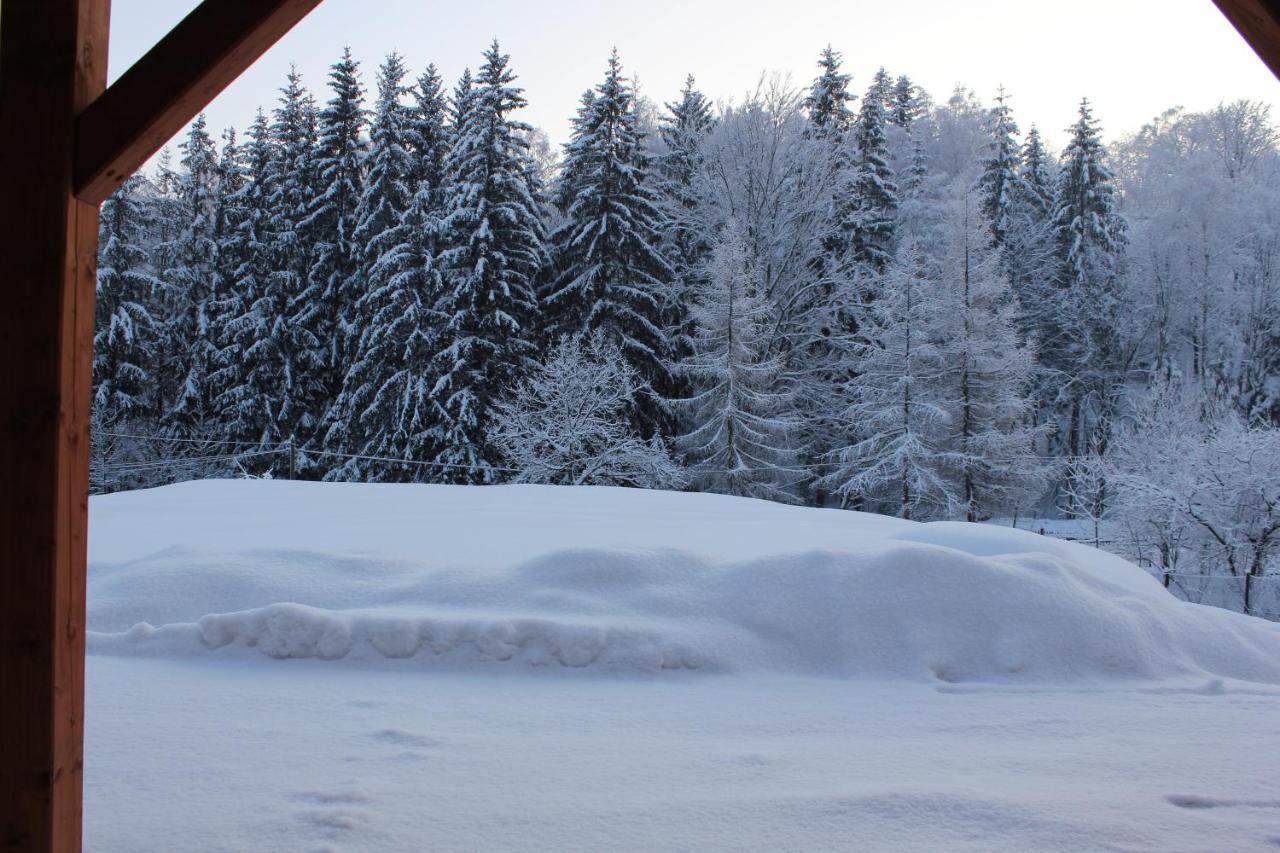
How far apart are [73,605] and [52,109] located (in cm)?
114

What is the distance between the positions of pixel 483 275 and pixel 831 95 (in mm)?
14872

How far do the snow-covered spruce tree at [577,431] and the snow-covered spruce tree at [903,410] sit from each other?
18.8ft

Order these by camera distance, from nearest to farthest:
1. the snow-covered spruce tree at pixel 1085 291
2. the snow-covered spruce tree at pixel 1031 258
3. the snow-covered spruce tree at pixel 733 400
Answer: the snow-covered spruce tree at pixel 733 400, the snow-covered spruce tree at pixel 1031 258, the snow-covered spruce tree at pixel 1085 291

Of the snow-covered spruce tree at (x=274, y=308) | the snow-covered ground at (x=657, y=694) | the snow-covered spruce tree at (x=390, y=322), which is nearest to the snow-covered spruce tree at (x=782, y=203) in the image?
the snow-covered spruce tree at (x=390, y=322)

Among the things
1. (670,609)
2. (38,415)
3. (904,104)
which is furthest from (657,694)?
(904,104)

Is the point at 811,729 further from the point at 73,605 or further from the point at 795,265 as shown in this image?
the point at 795,265

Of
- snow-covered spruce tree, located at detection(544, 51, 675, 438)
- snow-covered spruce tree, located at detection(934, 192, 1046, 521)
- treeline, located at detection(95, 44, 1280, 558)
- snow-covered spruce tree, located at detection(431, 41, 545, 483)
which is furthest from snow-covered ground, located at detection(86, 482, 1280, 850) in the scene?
snow-covered spruce tree, located at detection(934, 192, 1046, 521)

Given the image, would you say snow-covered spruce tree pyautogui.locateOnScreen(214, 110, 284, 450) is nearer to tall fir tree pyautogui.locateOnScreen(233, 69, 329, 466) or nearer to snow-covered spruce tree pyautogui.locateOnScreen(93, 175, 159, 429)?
tall fir tree pyautogui.locateOnScreen(233, 69, 329, 466)

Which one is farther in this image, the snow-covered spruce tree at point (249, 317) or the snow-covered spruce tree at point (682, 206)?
the snow-covered spruce tree at point (682, 206)

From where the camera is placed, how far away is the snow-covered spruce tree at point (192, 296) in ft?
79.6

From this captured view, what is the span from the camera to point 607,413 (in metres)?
20.7

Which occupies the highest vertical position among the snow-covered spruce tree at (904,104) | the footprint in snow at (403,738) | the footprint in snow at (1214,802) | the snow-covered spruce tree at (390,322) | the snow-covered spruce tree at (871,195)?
the snow-covered spruce tree at (904,104)

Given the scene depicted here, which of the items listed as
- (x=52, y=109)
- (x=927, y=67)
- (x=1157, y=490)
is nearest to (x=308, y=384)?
(x=1157, y=490)

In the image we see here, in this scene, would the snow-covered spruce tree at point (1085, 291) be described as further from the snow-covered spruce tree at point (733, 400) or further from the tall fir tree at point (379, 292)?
the tall fir tree at point (379, 292)
